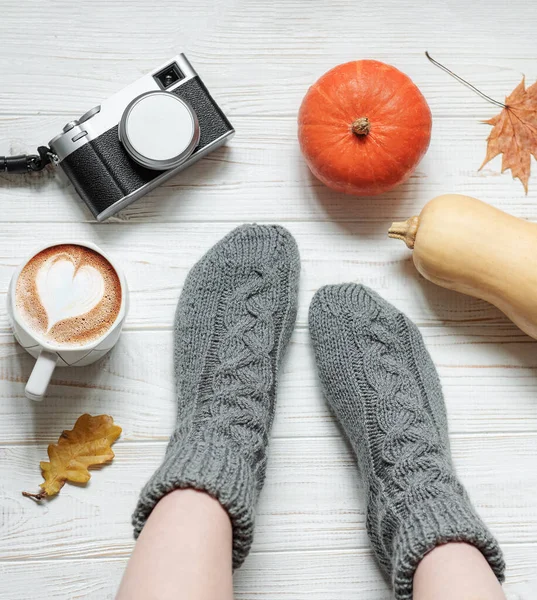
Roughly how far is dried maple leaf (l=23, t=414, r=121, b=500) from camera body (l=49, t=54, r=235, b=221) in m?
0.29

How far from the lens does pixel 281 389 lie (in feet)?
2.96

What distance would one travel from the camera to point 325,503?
88 centimetres

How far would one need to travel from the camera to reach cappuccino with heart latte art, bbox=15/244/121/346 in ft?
2.45

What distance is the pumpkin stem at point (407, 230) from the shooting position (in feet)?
2.81

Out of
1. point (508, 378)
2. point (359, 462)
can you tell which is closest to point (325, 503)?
point (359, 462)

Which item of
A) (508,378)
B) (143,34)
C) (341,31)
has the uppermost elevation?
(143,34)

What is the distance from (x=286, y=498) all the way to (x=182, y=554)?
0.92ft

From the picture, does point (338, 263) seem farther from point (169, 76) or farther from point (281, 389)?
point (169, 76)

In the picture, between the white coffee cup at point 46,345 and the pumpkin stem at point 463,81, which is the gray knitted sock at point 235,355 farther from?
the pumpkin stem at point 463,81

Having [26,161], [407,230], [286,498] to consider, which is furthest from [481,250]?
[26,161]

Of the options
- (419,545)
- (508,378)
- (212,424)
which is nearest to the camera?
(419,545)

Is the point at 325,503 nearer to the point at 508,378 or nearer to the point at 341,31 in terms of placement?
the point at 508,378

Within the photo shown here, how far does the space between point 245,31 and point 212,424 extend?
23.0 inches

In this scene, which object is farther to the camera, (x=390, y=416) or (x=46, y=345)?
(x=390, y=416)
